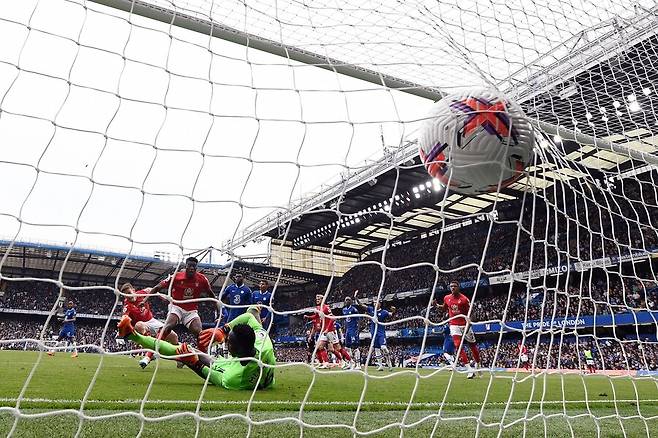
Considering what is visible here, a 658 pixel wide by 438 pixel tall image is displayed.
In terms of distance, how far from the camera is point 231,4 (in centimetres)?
383

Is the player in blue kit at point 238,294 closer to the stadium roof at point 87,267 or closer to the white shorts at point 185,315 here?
the white shorts at point 185,315

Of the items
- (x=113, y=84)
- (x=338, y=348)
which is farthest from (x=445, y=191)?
(x=338, y=348)

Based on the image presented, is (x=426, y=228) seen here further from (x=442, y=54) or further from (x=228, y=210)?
(x=228, y=210)

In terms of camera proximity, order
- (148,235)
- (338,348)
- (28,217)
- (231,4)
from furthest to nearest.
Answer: (338,348) → (231,4) → (148,235) → (28,217)

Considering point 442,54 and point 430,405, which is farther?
point 442,54

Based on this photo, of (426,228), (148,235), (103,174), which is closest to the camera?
(103,174)

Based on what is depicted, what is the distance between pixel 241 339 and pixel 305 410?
652 millimetres

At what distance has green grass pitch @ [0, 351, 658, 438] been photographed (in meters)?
2.55

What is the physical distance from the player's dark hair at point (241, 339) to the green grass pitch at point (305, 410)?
0.35 meters

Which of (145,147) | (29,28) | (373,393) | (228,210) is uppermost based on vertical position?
(29,28)

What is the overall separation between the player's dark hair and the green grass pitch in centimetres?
35

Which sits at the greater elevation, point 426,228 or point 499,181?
point 499,181

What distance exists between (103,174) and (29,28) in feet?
2.53

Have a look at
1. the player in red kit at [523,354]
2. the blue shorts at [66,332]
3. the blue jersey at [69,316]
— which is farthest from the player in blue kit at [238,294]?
the blue shorts at [66,332]
